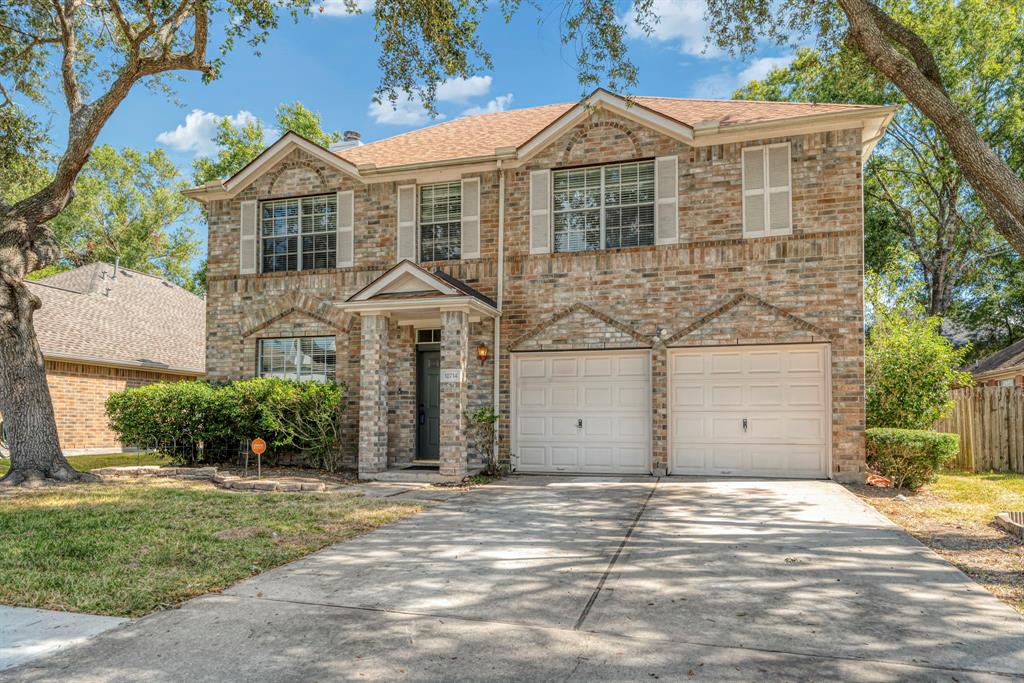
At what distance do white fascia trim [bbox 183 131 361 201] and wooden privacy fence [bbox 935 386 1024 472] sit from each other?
13.5 m

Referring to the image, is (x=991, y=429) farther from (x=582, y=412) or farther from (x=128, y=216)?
(x=128, y=216)

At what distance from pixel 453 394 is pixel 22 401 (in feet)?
22.0

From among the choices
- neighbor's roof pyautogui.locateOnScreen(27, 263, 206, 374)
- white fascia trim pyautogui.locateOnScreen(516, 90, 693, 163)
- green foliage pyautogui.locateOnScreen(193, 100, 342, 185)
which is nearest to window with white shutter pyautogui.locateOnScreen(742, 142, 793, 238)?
white fascia trim pyautogui.locateOnScreen(516, 90, 693, 163)

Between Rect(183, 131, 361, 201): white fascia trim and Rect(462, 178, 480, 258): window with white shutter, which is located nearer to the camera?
Rect(462, 178, 480, 258): window with white shutter

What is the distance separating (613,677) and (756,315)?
8.52 m

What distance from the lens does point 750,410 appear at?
10.9m

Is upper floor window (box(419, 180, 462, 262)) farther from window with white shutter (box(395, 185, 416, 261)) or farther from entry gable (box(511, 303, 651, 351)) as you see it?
entry gable (box(511, 303, 651, 351))

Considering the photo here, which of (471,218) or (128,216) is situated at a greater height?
(128,216)

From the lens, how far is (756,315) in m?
10.9

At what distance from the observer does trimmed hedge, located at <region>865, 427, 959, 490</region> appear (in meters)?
9.90

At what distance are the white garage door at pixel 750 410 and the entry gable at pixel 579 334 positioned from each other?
0.90 meters

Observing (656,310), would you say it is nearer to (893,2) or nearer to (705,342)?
(705,342)

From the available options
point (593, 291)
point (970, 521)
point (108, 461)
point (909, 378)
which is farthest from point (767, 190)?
point (108, 461)

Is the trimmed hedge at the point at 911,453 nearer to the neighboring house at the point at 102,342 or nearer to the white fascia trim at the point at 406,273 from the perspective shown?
the white fascia trim at the point at 406,273
